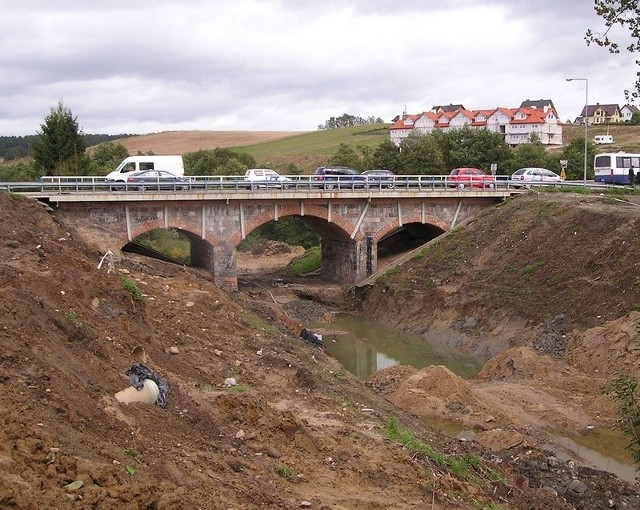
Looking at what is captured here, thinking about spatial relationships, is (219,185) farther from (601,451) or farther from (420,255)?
(601,451)

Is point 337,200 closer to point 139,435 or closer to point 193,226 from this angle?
point 193,226

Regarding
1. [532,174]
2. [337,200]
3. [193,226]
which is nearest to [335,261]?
[337,200]

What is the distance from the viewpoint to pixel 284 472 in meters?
13.3

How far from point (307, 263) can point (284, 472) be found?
43.6 m

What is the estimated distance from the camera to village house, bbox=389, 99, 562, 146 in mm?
108312

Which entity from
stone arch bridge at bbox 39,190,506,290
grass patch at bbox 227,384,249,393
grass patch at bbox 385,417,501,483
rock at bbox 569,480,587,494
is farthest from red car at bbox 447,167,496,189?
grass patch at bbox 385,417,501,483

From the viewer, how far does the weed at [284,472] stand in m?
13.2

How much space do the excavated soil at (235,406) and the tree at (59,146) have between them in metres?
23.3

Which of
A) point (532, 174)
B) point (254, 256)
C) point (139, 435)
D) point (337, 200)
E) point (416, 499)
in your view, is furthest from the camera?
point (254, 256)

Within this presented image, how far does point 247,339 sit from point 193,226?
19460 mm

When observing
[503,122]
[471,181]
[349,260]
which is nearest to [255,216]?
[349,260]

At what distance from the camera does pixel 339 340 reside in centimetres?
3769

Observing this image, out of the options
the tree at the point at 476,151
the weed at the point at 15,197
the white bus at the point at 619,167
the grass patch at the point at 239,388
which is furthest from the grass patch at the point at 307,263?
the grass patch at the point at 239,388

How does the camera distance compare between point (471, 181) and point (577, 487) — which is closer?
point (577, 487)
